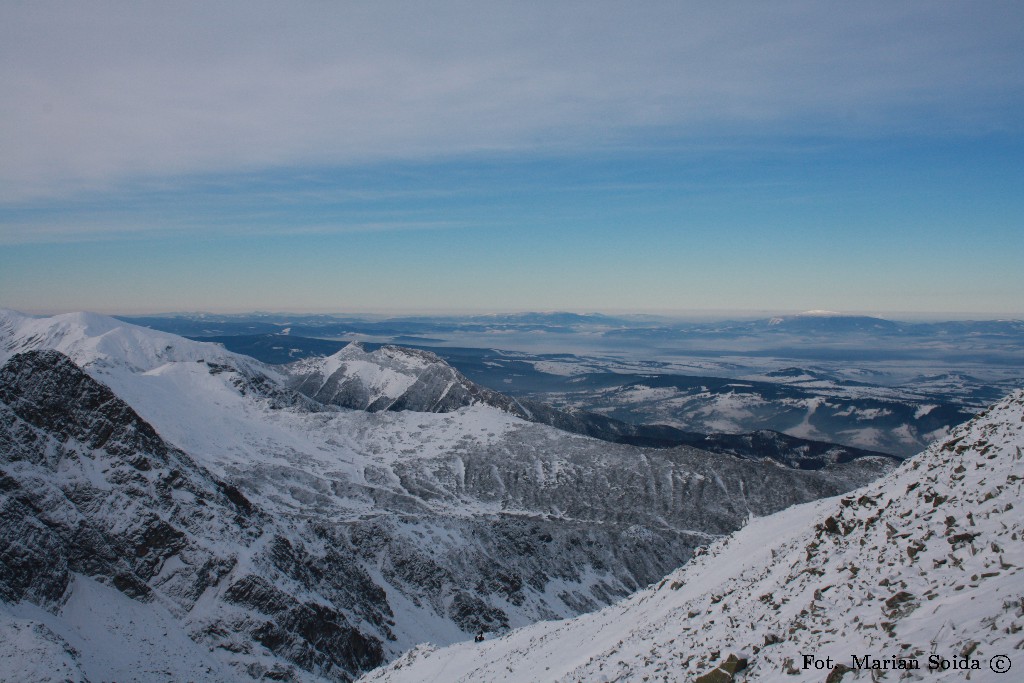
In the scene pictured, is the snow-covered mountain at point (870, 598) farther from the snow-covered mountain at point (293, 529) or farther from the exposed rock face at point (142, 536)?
the snow-covered mountain at point (293, 529)

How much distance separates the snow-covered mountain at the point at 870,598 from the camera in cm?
1329

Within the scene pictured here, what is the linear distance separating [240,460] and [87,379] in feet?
180

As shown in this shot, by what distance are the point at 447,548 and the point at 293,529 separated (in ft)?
83.3

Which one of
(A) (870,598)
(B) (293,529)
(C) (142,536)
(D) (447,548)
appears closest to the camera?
(A) (870,598)

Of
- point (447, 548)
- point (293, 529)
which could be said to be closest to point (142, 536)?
point (293, 529)

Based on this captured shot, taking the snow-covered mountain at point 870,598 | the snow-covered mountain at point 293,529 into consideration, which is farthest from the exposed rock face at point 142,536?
the snow-covered mountain at point 870,598

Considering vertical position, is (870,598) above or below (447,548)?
above

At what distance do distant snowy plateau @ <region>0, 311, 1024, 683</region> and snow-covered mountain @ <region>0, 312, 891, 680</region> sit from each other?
0.31 metres

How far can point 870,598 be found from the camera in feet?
56.0

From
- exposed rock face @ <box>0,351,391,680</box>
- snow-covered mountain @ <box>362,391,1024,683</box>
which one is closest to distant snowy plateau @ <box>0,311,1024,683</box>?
snow-covered mountain @ <box>362,391,1024,683</box>

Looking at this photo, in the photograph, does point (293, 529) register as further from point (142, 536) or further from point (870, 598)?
point (870, 598)

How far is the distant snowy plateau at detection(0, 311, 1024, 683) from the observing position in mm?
18047

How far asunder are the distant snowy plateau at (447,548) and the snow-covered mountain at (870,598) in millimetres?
110

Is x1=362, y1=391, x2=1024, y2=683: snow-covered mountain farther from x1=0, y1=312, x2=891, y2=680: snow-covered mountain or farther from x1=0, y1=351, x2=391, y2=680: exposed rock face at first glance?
x1=0, y1=312, x2=891, y2=680: snow-covered mountain
